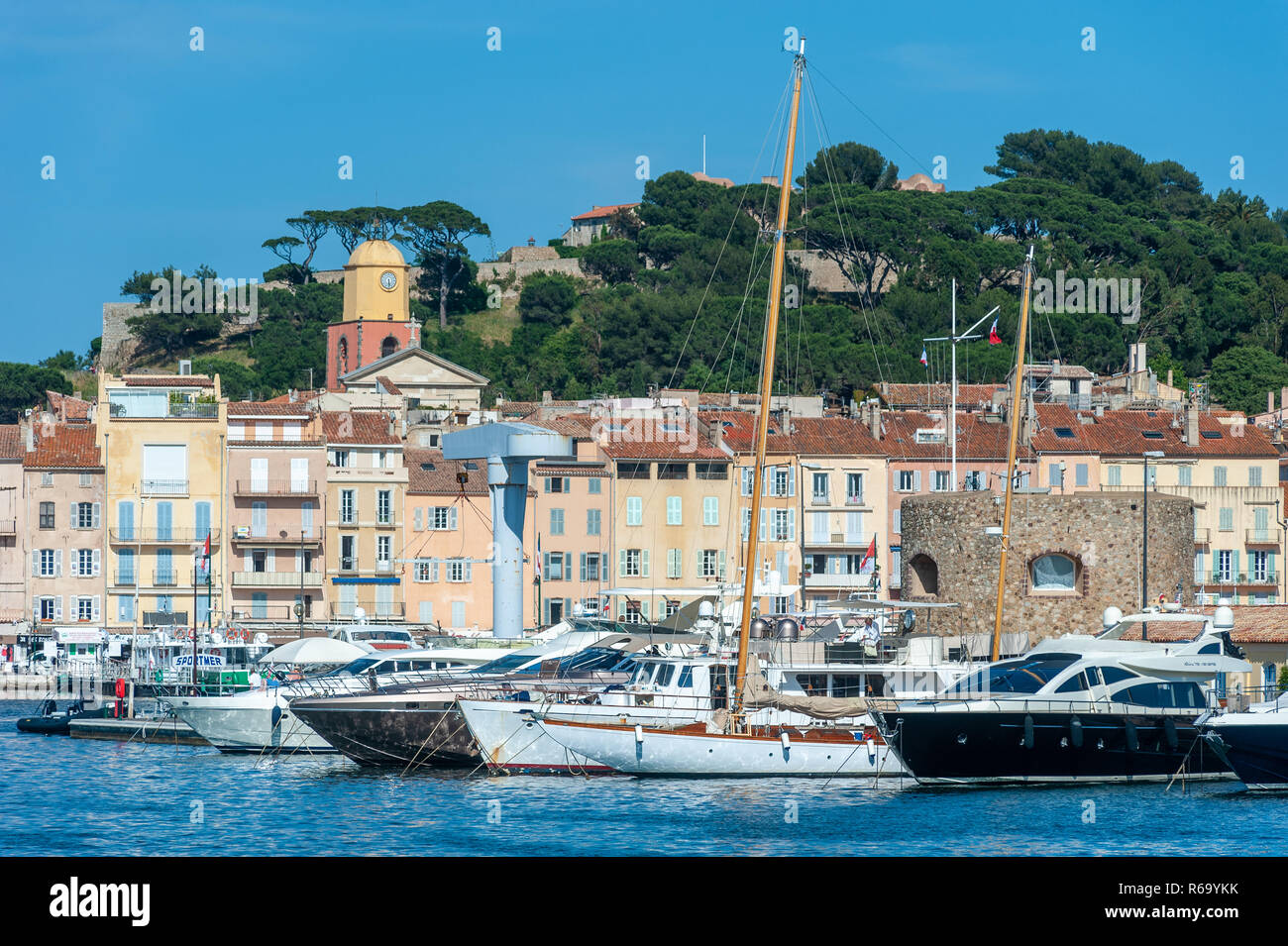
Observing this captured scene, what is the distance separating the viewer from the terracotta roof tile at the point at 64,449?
73875mm

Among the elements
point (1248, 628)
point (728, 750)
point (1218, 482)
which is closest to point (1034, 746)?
point (728, 750)

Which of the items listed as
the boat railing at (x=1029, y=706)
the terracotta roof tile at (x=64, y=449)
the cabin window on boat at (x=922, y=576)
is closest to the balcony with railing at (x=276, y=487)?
the terracotta roof tile at (x=64, y=449)

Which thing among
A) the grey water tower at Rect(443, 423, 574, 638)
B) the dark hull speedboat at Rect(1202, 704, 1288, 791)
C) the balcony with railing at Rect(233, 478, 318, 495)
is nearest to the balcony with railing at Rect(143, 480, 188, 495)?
the balcony with railing at Rect(233, 478, 318, 495)

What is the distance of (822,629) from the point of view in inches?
2010

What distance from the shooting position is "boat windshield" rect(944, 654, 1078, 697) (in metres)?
36.2

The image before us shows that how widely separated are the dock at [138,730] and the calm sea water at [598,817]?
31.7 ft

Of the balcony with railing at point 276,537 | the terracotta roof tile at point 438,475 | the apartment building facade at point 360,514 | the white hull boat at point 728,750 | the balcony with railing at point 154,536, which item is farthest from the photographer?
the terracotta roof tile at point 438,475

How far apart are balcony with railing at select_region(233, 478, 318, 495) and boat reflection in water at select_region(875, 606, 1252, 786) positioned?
4250 centimetres

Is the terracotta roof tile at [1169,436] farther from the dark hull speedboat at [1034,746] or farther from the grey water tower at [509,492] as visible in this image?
the dark hull speedboat at [1034,746]

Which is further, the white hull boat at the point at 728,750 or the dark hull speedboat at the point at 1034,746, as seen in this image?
the white hull boat at the point at 728,750

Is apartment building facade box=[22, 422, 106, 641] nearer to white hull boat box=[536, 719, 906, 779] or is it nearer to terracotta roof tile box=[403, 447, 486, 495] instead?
terracotta roof tile box=[403, 447, 486, 495]

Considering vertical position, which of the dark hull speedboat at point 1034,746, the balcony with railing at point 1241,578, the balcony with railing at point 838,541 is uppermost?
the balcony with railing at point 838,541

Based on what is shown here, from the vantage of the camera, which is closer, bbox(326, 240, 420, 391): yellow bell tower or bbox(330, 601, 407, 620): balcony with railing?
bbox(330, 601, 407, 620): balcony with railing

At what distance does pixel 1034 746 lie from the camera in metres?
35.3
